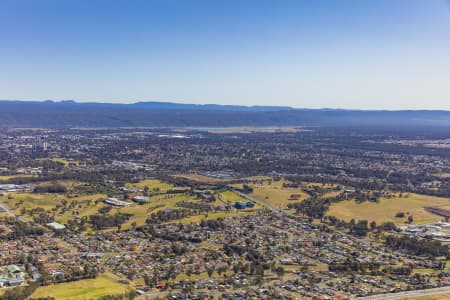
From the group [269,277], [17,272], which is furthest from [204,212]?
[17,272]

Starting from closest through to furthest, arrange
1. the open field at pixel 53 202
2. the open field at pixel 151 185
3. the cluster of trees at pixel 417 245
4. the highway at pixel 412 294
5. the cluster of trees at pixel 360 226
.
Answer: the highway at pixel 412 294
the cluster of trees at pixel 417 245
the cluster of trees at pixel 360 226
the open field at pixel 53 202
the open field at pixel 151 185

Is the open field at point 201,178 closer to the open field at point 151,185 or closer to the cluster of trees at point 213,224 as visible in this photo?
the open field at point 151,185

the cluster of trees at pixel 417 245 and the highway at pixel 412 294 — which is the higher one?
the cluster of trees at pixel 417 245

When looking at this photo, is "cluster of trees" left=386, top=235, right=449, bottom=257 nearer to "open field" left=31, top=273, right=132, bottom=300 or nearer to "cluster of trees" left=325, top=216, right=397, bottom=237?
"cluster of trees" left=325, top=216, right=397, bottom=237

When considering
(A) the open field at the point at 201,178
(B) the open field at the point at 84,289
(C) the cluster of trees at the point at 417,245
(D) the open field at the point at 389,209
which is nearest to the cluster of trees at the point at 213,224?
(D) the open field at the point at 389,209

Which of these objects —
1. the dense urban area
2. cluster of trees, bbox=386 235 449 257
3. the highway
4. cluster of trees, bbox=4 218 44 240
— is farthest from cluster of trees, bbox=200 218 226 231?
the highway

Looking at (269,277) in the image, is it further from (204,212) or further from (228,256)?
(204,212)

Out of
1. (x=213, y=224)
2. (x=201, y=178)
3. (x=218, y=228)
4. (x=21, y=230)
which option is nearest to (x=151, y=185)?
(x=201, y=178)
